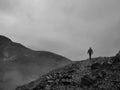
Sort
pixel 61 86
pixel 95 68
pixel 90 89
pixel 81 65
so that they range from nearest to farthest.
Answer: pixel 90 89, pixel 61 86, pixel 95 68, pixel 81 65

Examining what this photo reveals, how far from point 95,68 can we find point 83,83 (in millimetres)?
6428

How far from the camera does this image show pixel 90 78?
43.9 metres

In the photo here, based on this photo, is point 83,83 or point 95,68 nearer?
point 83,83

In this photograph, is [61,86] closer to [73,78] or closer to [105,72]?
[73,78]

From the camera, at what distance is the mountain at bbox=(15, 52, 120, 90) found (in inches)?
1623

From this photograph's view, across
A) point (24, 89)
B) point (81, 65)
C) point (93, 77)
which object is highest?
point (81, 65)

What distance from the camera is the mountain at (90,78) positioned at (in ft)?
135

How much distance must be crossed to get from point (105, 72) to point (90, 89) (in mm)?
6520

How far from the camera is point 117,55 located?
50.5 metres

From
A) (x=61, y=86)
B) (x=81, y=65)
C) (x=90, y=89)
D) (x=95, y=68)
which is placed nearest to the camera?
(x=90, y=89)

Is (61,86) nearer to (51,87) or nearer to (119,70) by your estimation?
(51,87)

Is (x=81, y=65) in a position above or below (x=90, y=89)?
above

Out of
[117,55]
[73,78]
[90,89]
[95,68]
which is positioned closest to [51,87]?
[73,78]

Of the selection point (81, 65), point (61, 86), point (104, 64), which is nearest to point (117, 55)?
point (104, 64)
